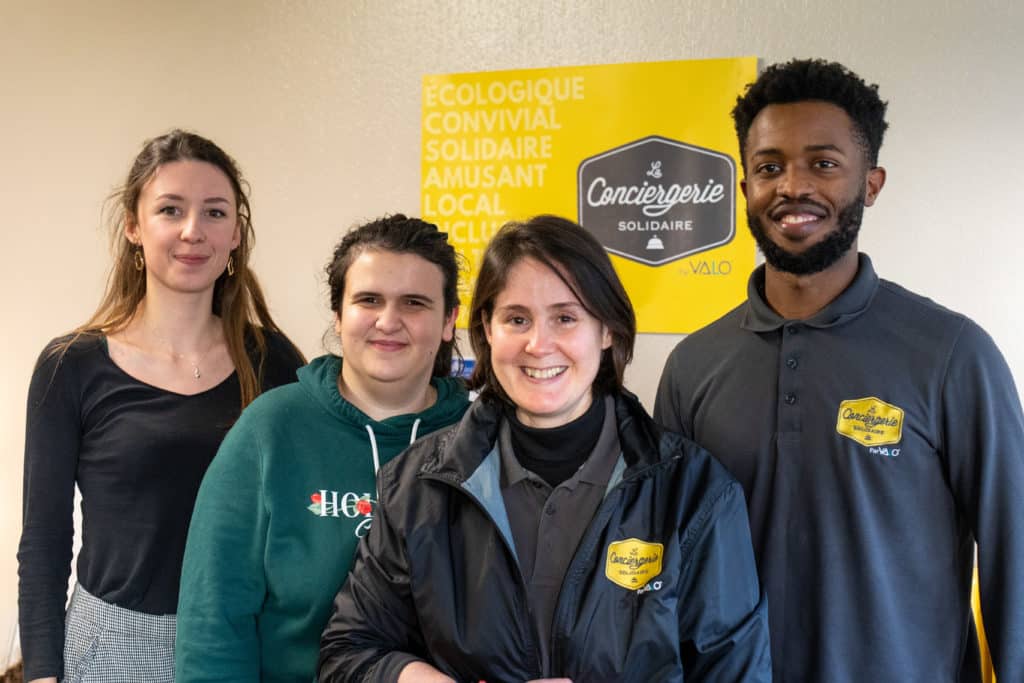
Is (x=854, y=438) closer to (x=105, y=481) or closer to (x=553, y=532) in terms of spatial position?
(x=553, y=532)

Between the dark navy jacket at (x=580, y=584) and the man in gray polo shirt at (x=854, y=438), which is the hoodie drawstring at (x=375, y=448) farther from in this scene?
the man in gray polo shirt at (x=854, y=438)

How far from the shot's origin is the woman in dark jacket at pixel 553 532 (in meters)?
1.32

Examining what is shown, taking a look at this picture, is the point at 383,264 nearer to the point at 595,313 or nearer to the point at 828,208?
the point at 595,313

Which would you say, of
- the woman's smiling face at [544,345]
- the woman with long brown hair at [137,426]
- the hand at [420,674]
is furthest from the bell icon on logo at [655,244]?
the hand at [420,674]

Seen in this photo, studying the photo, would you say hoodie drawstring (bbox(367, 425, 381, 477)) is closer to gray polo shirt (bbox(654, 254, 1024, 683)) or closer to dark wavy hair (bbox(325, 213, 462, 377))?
dark wavy hair (bbox(325, 213, 462, 377))

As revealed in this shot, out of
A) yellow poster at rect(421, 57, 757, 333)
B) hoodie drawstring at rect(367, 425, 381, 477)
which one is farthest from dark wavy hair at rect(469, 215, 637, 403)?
yellow poster at rect(421, 57, 757, 333)

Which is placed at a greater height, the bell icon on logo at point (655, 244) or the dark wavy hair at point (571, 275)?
the bell icon on logo at point (655, 244)

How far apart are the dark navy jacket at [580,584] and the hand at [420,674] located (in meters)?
0.01

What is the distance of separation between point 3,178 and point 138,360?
78.4 inches

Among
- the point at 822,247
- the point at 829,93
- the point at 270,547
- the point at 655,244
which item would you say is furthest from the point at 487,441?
the point at 655,244

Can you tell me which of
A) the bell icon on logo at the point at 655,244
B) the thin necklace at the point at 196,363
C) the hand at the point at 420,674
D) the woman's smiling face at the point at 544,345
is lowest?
the hand at the point at 420,674

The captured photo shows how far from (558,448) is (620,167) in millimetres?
1760

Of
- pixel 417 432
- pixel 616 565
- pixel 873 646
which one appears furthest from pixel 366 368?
pixel 873 646

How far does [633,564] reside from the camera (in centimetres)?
133
